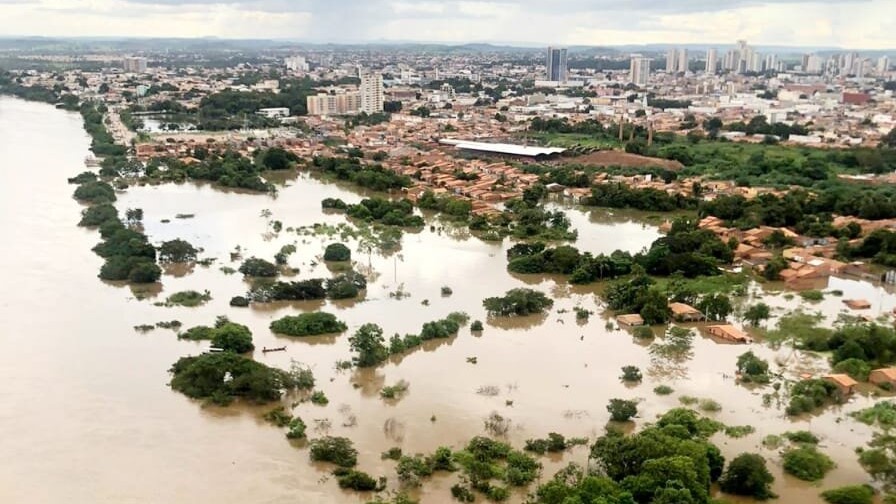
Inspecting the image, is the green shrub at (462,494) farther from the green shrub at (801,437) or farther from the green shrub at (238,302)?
the green shrub at (238,302)

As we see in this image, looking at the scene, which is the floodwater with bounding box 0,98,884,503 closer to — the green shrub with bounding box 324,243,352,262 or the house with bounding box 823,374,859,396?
the house with bounding box 823,374,859,396

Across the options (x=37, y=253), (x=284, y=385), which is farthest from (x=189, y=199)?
(x=284, y=385)

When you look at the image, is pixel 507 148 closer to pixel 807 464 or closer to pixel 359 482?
pixel 807 464

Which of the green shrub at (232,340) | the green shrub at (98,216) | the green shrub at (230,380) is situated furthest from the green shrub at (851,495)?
the green shrub at (98,216)

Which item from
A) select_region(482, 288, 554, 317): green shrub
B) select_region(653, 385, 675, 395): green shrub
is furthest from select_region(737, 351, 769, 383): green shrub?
select_region(482, 288, 554, 317): green shrub

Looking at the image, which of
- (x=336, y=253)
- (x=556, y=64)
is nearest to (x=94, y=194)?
(x=336, y=253)

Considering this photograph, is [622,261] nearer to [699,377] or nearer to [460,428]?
[699,377]
